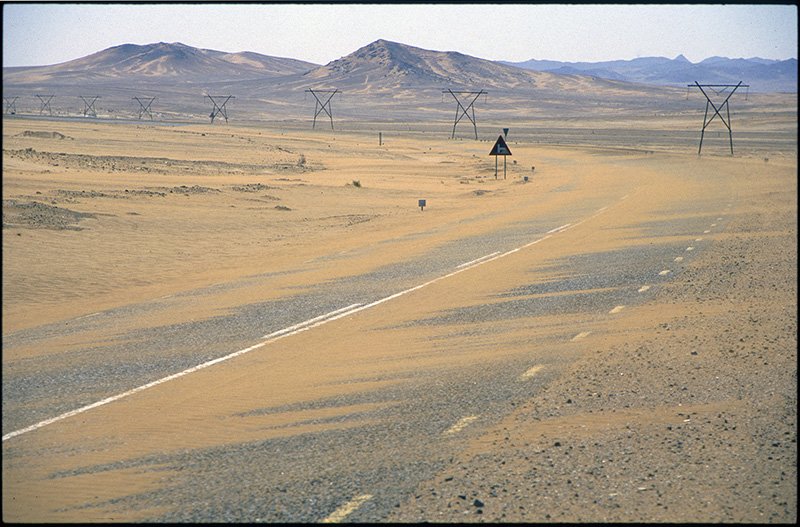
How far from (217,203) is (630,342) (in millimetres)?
22213

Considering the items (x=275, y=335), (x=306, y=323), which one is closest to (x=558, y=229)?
(x=306, y=323)

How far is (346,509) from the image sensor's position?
239 inches

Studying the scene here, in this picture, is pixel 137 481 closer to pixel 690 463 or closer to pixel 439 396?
pixel 439 396

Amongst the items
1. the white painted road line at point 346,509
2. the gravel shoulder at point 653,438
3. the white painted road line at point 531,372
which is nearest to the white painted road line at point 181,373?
the white painted road line at point 346,509

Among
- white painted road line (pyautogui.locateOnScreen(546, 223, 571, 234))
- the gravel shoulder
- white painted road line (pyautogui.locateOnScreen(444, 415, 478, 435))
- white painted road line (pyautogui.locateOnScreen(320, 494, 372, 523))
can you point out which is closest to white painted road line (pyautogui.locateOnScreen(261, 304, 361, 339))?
the gravel shoulder

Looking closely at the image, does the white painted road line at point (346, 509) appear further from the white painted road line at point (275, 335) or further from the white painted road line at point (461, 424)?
the white painted road line at point (275, 335)

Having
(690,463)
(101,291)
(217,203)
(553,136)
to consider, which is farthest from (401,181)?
(553,136)

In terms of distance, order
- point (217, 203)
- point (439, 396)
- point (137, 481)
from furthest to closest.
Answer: point (217, 203) → point (439, 396) → point (137, 481)

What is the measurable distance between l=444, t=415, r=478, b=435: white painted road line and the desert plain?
0.03m

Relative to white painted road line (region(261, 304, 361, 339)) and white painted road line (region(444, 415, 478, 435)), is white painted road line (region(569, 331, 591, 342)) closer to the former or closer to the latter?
white painted road line (region(444, 415, 478, 435))

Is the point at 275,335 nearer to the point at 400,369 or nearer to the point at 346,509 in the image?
the point at 400,369

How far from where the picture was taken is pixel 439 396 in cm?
875

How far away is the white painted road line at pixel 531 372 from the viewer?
933cm

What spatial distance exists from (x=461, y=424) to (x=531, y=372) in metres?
1.88
